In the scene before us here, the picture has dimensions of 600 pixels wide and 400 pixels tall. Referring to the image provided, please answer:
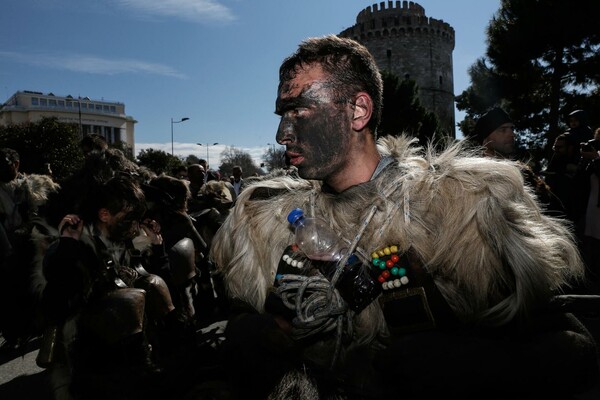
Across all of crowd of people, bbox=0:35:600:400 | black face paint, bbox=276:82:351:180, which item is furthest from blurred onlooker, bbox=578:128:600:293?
black face paint, bbox=276:82:351:180

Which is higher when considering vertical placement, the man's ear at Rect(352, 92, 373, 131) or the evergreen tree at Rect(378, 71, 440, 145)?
the evergreen tree at Rect(378, 71, 440, 145)

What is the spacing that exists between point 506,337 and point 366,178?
2.75 ft

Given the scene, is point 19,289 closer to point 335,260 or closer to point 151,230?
point 151,230

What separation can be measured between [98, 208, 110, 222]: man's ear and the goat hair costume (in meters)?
1.35

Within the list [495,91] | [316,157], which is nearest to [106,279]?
[316,157]

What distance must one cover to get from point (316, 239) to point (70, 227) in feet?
6.14

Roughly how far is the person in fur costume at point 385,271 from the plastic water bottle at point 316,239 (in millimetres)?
40

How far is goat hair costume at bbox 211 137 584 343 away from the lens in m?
1.56

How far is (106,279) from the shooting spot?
285cm

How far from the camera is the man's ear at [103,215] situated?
3.18 meters

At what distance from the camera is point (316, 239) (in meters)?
1.79

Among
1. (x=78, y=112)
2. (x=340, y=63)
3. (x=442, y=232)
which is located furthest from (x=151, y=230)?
(x=78, y=112)

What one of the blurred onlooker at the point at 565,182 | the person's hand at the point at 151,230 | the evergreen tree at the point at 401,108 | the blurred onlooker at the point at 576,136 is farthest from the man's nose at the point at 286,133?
the evergreen tree at the point at 401,108

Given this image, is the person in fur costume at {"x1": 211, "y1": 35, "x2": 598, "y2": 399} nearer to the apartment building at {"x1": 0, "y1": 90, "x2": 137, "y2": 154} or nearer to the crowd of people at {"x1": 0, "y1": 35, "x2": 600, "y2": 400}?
the crowd of people at {"x1": 0, "y1": 35, "x2": 600, "y2": 400}
